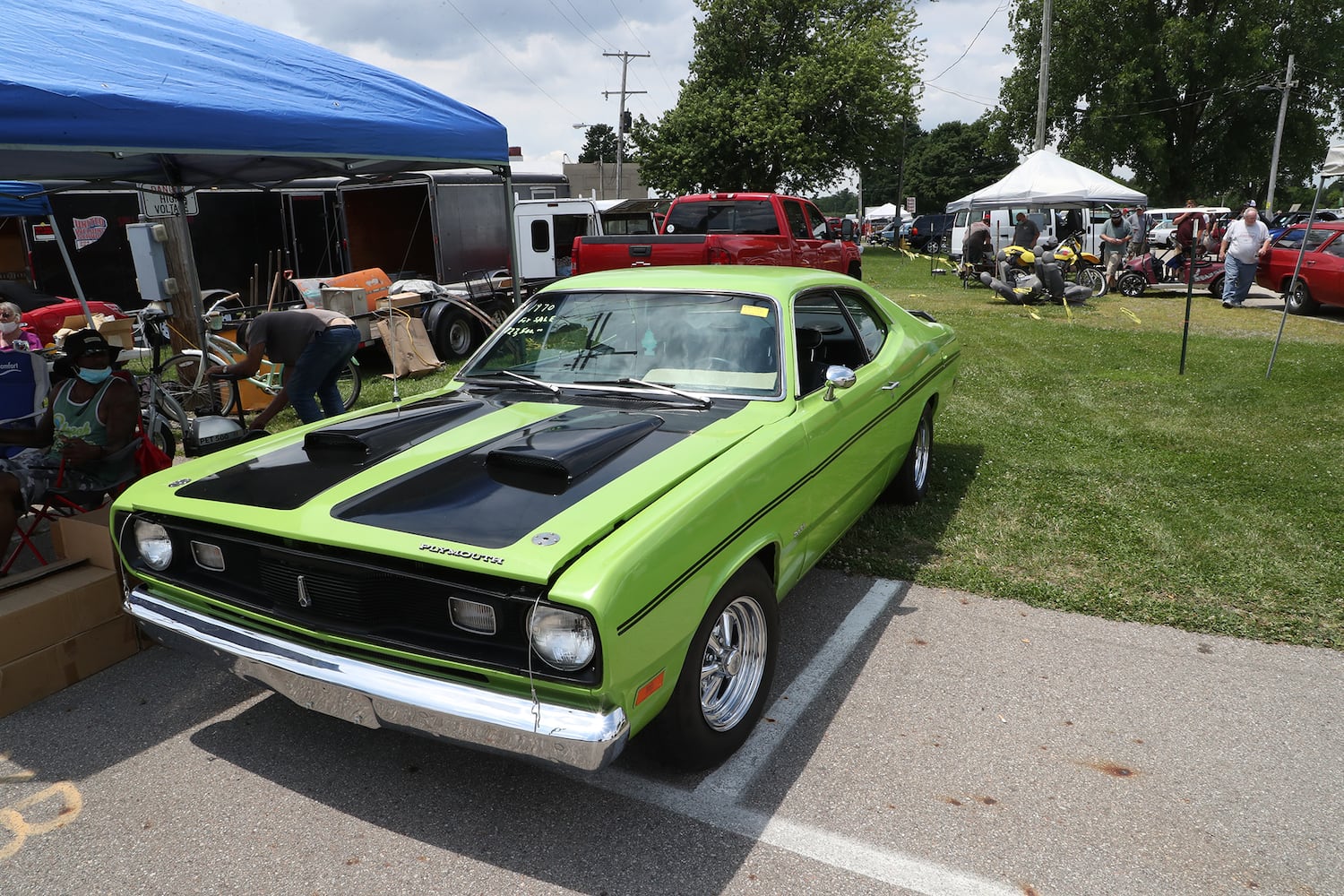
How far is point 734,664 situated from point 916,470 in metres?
2.76

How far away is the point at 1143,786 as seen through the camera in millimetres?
2932

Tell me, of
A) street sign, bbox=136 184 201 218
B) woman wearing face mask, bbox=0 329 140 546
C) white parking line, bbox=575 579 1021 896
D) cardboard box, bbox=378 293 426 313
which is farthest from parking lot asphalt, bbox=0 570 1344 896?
cardboard box, bbox=378 293 426 313

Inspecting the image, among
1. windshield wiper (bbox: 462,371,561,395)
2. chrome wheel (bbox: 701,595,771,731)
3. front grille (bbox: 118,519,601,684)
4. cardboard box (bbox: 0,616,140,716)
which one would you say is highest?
windshield wiper (bbox: 462,371,561,395)

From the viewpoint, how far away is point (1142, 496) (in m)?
5.71

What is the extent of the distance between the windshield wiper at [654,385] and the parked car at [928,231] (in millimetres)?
37762

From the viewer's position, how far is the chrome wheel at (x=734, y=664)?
119 inches

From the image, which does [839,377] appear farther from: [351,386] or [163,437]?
[351,386]

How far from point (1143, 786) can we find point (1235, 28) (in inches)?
1648

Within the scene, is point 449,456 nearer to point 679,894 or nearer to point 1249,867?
point 679,894

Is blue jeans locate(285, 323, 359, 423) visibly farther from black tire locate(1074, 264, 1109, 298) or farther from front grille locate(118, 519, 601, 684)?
black tire locate(1074, 264, 1109, 298)

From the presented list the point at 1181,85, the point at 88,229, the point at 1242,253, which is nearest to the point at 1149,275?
the point at 1242,253

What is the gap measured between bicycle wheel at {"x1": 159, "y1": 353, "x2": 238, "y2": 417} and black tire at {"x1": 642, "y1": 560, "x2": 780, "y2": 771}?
20.0 feet

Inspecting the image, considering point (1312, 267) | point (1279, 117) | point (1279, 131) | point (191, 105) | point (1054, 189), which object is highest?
point (1279, 117)

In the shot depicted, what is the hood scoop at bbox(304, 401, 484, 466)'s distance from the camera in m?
3.26
